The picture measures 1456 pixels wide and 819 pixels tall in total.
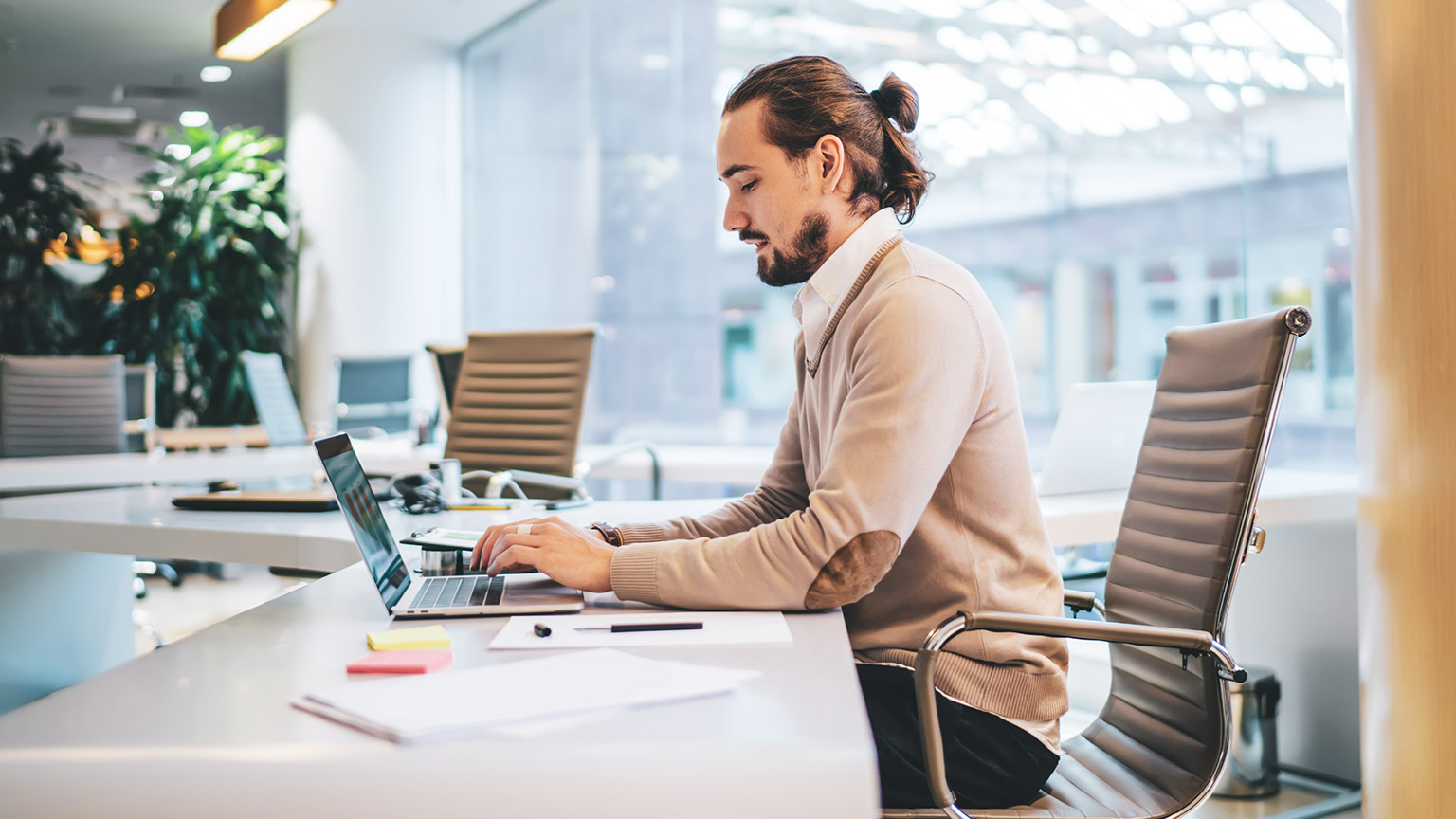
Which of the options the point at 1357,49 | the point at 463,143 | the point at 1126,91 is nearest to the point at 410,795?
the point at 1357,49

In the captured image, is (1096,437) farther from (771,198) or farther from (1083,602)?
(771,198)

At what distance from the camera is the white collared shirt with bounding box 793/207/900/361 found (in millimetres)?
1363

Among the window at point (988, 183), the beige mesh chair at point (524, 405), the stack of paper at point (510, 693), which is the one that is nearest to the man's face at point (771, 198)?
the stack of paper at point (510, 693)

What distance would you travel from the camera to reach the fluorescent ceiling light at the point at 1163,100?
4.80m

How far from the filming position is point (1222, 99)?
15.1 feet

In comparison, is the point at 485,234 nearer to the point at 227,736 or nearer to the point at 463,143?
the point at 463,143

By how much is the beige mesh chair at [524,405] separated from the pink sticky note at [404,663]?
6.90 feet

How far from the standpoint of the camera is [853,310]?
1.33 meters

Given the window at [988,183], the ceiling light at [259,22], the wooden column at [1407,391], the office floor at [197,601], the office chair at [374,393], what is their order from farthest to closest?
the office chair at [374,393] < the office floor at [197,601] < the window at [988,183] < the ceiling light at [259,22] < the wooden column at [1407,391]

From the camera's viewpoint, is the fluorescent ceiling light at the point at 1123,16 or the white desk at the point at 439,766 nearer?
the white desk at the point at 439,766

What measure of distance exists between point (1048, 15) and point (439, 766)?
5.02 metres

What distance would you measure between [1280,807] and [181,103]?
29.6 feet

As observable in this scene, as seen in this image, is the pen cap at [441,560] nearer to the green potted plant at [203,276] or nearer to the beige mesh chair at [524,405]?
the beige mesh chair at [524,405]

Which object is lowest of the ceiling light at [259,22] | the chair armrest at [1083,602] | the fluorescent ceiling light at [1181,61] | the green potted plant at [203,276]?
the chair armrest at [1083,602]
